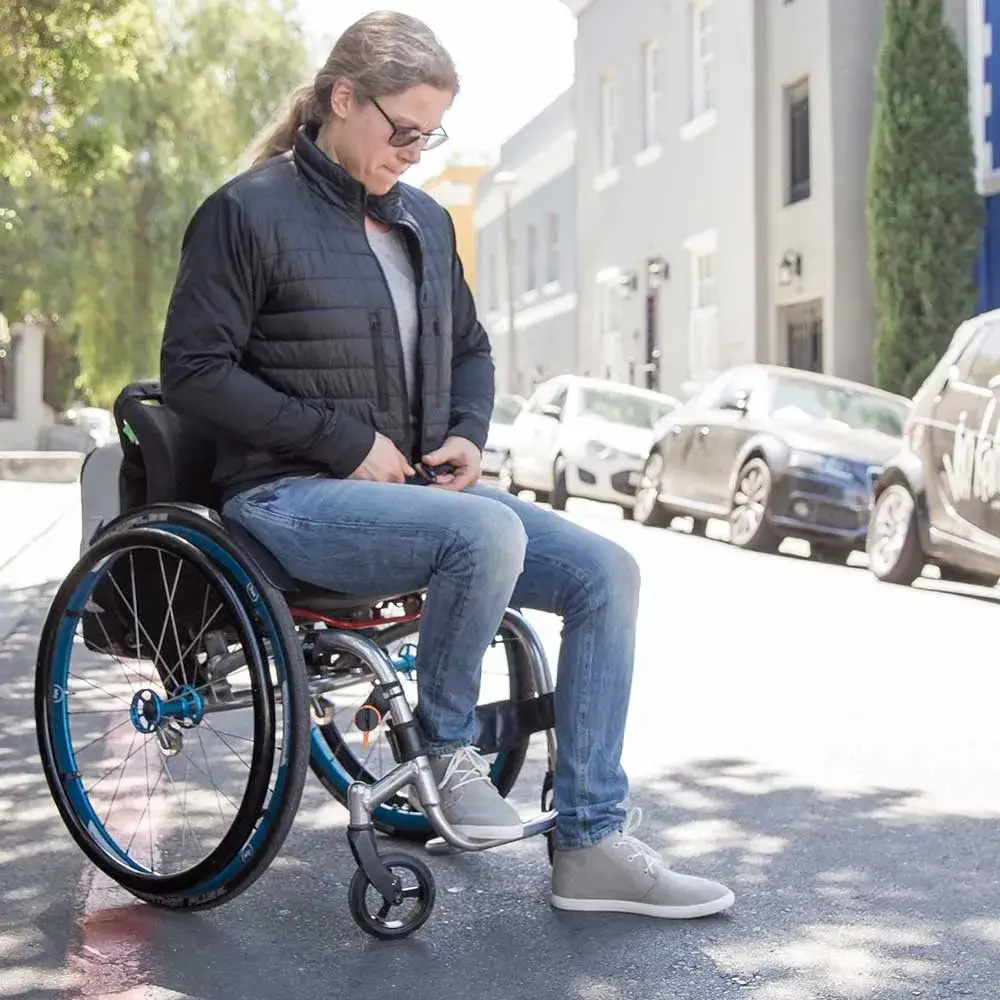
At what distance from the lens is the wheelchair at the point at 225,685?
12.8 ft

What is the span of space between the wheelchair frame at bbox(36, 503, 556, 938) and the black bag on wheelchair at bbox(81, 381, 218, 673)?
3.6 inches

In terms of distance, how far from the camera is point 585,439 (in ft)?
69.3

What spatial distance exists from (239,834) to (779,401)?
39.9 feet

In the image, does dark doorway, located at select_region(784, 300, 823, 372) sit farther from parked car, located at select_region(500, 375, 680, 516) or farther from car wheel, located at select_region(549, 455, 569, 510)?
car wheel, located at select_region(549, 455, 569, 510)

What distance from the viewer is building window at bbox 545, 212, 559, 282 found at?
39125 millimetres

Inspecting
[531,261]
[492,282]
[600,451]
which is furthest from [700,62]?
[492,282]

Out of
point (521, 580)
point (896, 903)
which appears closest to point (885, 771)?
point (896, 903)

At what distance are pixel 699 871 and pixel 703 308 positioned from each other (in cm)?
2372

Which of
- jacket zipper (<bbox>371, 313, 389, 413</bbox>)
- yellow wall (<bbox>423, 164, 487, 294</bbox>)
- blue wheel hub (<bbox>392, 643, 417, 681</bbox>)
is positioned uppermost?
yellow wall (<bbox>423, 164, 487, 294</bbox>)

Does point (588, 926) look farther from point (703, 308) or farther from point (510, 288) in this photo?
point (510, 288)

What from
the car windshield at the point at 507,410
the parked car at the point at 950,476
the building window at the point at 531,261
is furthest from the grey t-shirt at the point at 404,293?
the building window at the point at 531,261

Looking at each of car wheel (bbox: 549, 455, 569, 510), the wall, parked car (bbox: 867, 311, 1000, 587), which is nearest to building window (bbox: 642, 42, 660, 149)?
car wheel (bbox: 549, 455, 569, 510)

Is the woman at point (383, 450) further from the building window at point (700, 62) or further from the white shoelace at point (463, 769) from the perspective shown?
the building window at point (700, 62)

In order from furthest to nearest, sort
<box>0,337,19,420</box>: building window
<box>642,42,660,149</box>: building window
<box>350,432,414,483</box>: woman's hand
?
<box>0,337,19,420</box>: building window
<box>642,42,660,149</box>: building window
<box>350,432,414,483</box>: woman's hand
